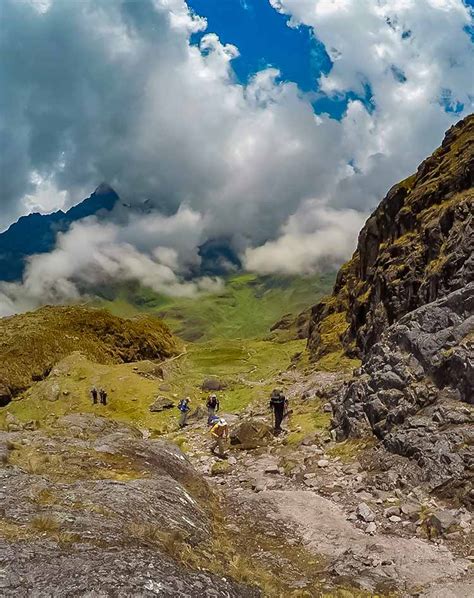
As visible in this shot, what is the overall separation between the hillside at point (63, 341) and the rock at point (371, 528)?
248 ft

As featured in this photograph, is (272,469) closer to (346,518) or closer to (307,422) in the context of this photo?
(346,518)

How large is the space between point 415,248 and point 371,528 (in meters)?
51.9

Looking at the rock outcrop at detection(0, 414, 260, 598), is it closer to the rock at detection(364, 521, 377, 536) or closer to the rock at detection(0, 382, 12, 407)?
the rock at detection(364, 521, 377, 536)

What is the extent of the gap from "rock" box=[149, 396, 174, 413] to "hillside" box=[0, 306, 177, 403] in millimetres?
37766

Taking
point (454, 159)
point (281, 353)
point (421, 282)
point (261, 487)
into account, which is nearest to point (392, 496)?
point (261, 487)

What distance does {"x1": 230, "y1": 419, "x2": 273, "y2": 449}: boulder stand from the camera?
3030 centimetres

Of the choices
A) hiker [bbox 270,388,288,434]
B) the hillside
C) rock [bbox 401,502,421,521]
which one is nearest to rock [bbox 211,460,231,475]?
hiker [bbox 270,388,288,434]

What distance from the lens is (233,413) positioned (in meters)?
47.1

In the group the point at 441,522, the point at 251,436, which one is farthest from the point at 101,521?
the point at 251,436

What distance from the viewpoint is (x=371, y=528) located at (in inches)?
663

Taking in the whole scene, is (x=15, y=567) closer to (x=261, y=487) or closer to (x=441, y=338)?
(x=261, y=487)

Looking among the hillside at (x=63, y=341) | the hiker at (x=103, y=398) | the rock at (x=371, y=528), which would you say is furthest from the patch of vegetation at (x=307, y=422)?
the hillside at (x=63, y=341)

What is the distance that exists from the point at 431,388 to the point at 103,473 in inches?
658

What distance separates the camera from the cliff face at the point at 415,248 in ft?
164
